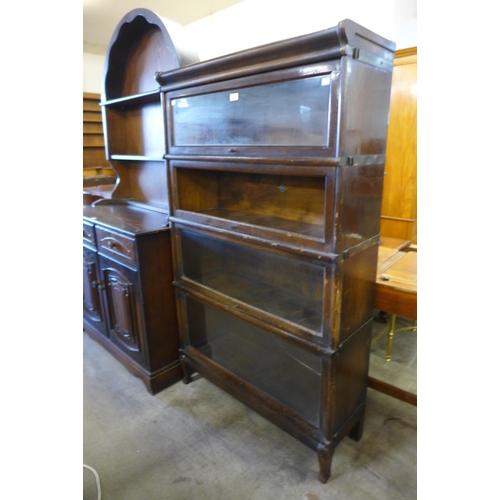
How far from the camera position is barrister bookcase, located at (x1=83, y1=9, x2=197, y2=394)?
196cm

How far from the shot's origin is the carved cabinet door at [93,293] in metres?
2.30

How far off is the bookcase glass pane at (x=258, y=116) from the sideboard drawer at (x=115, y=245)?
1.97 feet

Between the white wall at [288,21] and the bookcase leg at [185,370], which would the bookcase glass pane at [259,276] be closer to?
the bookcase leg at [185,370]

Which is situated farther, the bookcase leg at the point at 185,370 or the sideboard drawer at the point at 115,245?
the bookcase leg at the point at 185,370

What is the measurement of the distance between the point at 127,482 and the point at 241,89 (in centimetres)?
178

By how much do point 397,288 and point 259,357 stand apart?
2.56ft

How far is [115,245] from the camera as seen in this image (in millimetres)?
2021

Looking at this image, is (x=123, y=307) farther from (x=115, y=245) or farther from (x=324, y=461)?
(x=324, y=461)

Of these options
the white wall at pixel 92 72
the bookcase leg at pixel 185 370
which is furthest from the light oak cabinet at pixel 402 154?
the white wall at pixel 92 72

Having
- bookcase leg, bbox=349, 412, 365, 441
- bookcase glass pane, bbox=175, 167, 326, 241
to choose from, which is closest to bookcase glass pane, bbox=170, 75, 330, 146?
bookcase glass pane, bbox=175, 167, 326, 241
